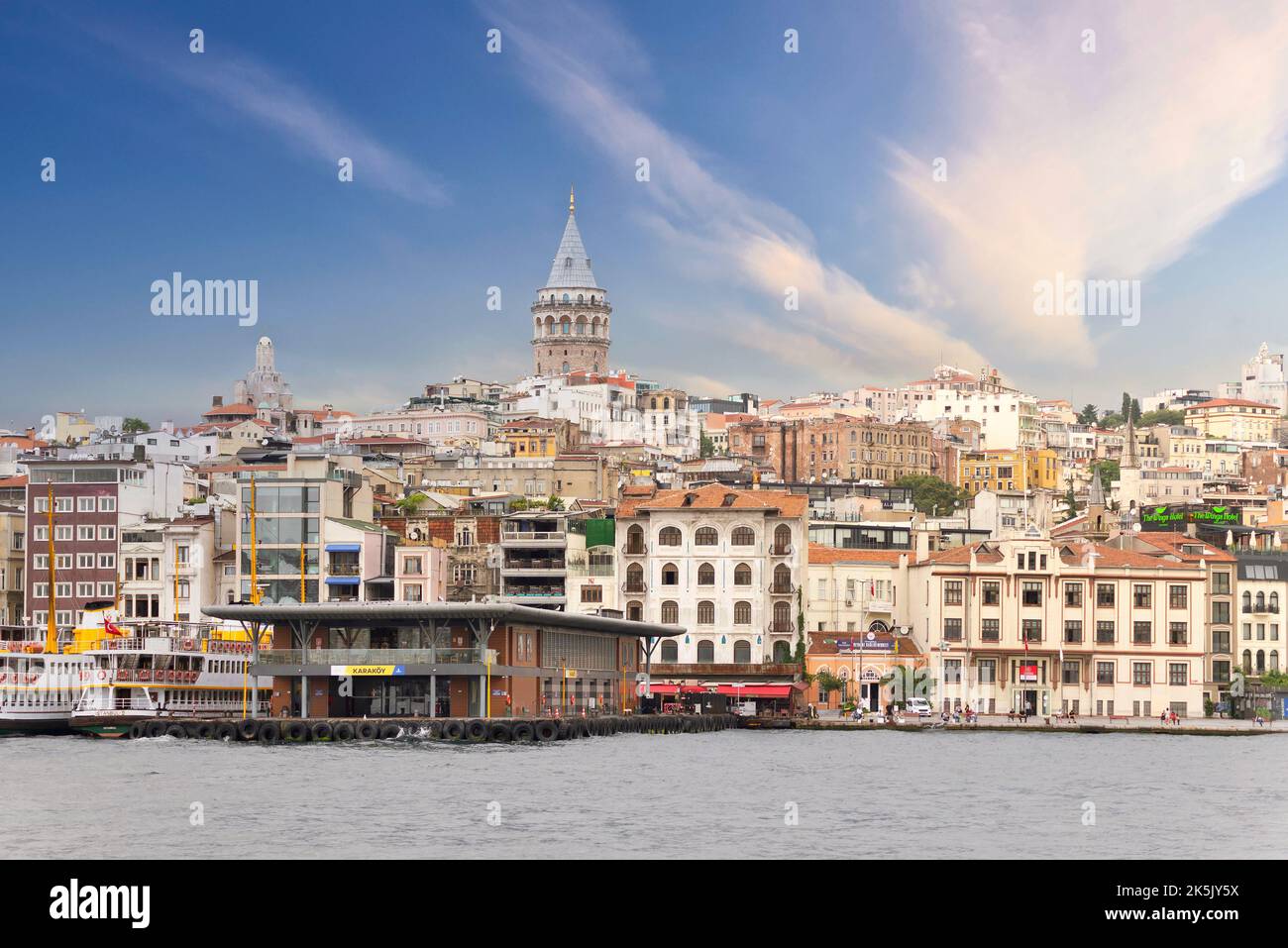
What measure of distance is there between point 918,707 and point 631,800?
55633mm

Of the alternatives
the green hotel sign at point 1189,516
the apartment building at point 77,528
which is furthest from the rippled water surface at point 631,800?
the green hotel sign at point 1189,516

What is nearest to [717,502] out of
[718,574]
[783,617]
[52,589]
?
[718,574]

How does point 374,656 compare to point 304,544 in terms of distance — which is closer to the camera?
point 374,656

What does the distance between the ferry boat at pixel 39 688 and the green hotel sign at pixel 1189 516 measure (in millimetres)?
83031

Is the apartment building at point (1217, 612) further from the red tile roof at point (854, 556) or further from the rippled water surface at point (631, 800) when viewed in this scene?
the rippled water surface at point (631, 800)

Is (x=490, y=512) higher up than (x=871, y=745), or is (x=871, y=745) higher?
(x=490, y=512)

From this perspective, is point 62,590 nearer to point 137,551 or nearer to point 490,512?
point 137,551

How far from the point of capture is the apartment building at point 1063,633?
108812mm

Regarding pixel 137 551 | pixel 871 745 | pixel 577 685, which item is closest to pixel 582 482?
pixel 137 551

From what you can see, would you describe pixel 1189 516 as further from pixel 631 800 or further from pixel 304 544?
pixel 631 800

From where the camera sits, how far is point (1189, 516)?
14225cm

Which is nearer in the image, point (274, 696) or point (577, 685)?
point (274, 696)

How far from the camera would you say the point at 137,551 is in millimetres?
119812

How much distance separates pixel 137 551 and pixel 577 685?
118 ft
